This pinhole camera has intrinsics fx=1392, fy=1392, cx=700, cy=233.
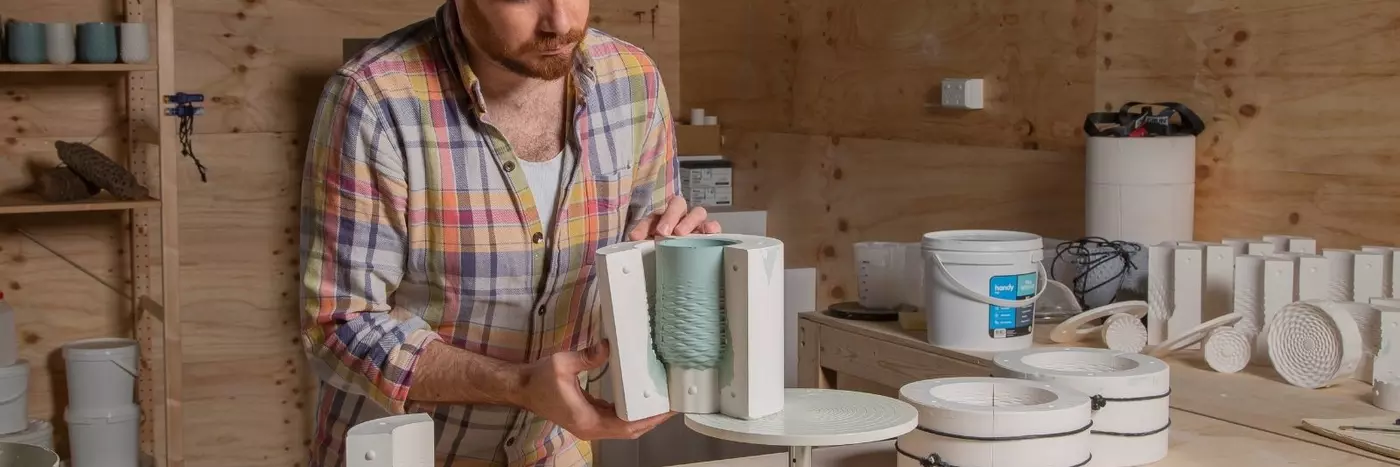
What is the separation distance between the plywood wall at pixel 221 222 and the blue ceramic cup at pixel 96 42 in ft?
1.18

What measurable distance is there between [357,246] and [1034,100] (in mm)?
1889

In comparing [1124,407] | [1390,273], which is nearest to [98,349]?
[1124,407]

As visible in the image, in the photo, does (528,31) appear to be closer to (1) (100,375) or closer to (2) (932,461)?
(2) (932,461)

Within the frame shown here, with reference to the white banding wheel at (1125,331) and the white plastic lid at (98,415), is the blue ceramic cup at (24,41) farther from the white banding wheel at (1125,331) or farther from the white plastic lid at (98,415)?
the white banding wheel at (1125,331)

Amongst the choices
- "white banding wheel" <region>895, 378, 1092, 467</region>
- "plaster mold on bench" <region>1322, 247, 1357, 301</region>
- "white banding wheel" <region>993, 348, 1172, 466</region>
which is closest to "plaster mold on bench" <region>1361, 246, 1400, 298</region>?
"plaster mold on bench" <region>1322, 247, 1357, 301</region>

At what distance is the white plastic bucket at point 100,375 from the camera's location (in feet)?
11.6

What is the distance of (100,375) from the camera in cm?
354

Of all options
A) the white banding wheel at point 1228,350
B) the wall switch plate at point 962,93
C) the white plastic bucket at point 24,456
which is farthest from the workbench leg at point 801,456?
the wall switch plate at point 962,93

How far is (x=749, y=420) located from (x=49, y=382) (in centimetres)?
307

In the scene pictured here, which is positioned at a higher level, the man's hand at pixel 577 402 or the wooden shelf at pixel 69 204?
the wooden shelf at pixel 69 204

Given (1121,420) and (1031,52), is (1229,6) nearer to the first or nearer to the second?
(1031,52)

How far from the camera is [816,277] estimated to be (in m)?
3.90

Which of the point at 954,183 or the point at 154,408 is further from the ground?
the point at 954,183

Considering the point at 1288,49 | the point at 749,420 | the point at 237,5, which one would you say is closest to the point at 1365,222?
the point at 1288,49
